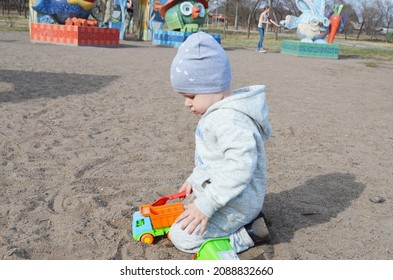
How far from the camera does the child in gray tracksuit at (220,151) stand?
175 cm

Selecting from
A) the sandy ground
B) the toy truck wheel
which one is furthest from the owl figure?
the toy truck wheel

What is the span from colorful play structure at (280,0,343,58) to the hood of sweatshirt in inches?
503

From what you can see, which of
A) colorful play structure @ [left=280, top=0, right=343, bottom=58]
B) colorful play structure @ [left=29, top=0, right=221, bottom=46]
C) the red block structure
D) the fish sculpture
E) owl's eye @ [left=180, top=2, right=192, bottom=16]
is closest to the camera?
the fish sculpture

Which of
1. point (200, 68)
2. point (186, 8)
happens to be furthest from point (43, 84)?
point (186, 8)

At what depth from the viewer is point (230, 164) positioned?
175cm

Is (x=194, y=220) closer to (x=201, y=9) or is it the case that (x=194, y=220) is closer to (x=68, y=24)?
(x=68, y=24)

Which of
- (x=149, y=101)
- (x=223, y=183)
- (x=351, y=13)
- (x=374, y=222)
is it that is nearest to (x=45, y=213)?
(x=223, y=183)

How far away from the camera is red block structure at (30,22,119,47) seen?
1259cm

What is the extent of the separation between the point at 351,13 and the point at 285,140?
43.0 meters

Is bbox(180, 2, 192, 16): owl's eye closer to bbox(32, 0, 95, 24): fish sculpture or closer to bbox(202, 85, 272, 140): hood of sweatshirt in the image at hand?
bbox(32, 0, 95, 24): fish sculpture

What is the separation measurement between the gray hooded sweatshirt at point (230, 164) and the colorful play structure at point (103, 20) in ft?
37.8

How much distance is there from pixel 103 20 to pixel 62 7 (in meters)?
2.70

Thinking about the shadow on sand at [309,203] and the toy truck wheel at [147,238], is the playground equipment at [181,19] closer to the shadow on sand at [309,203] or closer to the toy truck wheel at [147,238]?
the shadow on sand at [309,203]
